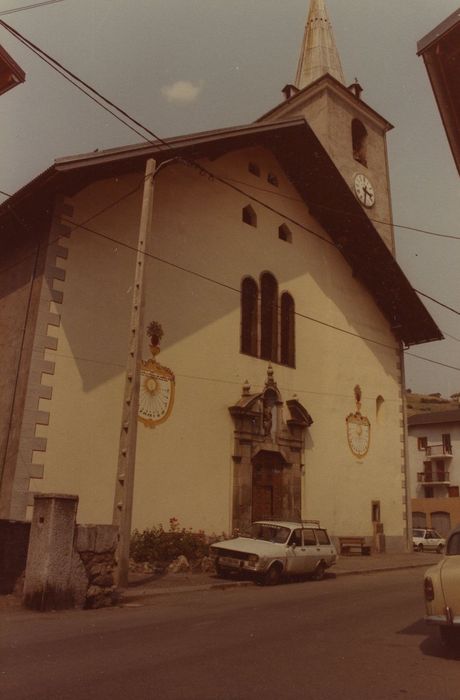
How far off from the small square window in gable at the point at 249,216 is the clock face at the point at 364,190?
23.6 feet

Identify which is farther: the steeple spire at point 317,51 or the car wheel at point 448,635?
the steeple spire at point 317,51

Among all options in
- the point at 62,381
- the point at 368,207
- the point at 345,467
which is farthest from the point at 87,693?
the point at 368,207

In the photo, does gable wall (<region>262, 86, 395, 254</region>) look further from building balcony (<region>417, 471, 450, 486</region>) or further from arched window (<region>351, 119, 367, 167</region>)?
building balcony (<region>417, 471, 450, 486</region>)

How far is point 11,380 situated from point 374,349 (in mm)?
13446

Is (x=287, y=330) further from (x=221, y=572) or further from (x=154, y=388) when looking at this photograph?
(x=221, y=572)

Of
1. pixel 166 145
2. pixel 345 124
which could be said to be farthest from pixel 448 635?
pixel 345 124

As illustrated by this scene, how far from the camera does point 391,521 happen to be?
21.0m

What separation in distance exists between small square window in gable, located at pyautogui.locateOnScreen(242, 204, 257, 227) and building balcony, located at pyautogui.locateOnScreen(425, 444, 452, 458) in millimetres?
34755

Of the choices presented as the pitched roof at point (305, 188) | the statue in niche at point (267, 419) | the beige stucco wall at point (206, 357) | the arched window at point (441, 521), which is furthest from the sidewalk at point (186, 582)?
the arched window at point (441, 521)

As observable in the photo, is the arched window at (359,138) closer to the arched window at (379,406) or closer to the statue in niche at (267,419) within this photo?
the arched window at (379,406)

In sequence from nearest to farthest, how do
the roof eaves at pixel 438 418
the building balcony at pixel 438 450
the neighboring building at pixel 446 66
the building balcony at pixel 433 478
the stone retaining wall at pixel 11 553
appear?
the neighboring building at pixel 446 66 < the stone retaining wall at pixel 11 553 < the building balcony at pixel 438 450 < the roof eaves at pixel 438 418 < the building balcony at pixel 433 478

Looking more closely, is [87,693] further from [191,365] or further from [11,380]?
[191,365]

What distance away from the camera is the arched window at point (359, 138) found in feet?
85.5

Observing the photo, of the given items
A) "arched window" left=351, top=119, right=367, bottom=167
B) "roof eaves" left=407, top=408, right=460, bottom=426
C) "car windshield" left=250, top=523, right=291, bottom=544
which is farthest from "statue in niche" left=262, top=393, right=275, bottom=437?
"roof eaves" left=407, top=408, right=460, bottom=426
